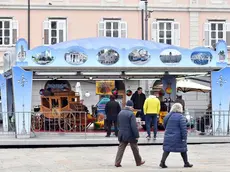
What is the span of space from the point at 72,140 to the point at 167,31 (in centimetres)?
2095

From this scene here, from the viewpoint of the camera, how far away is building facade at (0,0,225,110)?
43.2 m

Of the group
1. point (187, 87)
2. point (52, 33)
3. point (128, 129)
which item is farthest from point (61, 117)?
point (52, 33)

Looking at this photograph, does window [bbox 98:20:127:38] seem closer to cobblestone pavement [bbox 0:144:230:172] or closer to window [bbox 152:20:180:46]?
window [bbox 152:20:180:46]

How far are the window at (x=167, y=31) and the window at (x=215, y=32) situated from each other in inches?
73.7

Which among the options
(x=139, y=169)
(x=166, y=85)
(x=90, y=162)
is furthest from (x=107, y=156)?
(x=166, y=85)

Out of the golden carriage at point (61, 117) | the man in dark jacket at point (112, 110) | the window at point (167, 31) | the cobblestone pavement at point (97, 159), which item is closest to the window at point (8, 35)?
the window at point (167, 31)

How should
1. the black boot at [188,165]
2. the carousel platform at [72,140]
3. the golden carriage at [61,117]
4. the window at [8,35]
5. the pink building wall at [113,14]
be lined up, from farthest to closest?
1. the pink building wall at [113,14]
2. the window at [8,35]
3. the golden carriage at [61,117]
4. the carousel platform at [72,140]
5. the black boot at [188,165]

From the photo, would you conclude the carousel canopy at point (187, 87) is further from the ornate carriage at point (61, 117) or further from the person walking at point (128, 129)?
the person walking at point (128, 129)

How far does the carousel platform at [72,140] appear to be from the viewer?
81.5 feet

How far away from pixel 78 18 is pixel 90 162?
2562 cm

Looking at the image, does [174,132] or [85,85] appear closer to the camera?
[174,132]

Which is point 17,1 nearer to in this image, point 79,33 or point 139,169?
point 79,33

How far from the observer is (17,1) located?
1702 inches

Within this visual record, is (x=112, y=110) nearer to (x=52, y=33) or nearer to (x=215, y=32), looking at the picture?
(x=52, y=33)
